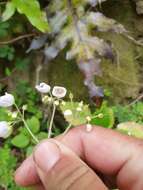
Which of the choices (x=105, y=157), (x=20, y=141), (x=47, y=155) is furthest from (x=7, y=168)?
(x=47, y=155)

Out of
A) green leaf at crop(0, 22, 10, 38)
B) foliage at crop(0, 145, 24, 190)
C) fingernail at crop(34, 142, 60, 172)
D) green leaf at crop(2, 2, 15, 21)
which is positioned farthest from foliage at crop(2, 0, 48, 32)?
fingernail at crop(34, 142, 60, 172)

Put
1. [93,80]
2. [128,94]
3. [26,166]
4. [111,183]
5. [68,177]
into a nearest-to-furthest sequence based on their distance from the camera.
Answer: [68,177], [26,166], [111,183], [93,80], [128,94]

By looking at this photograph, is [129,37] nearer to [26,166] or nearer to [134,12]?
[134,12]

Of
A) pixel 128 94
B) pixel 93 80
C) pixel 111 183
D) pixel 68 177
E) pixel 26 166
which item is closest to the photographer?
pixel 68 177

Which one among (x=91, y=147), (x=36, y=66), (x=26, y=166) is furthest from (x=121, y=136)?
(x=36, y=66)

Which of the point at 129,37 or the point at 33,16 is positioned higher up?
the point at 33,16

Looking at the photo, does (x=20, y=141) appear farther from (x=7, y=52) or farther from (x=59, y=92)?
(x=59, y=92)

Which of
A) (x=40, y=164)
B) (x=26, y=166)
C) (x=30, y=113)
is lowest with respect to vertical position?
(x=30, y=113)
